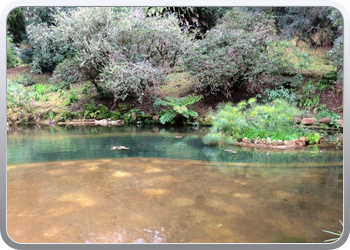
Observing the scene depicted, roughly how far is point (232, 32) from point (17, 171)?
8171 millimetres

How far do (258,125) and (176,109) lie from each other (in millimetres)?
3485

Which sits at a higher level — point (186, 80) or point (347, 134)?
point (186, 80)

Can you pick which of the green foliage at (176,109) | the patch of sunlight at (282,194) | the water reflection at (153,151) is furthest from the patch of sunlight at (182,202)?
the green foliage at (176,109)

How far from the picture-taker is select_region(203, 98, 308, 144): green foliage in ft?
19.0

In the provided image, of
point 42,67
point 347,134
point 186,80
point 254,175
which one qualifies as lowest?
point 254,175

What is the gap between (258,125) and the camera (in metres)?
5.98

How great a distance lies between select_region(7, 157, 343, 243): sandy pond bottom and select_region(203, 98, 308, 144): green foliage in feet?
7.02

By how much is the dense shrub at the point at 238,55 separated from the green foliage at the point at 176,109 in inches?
28.8

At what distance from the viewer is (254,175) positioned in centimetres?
331

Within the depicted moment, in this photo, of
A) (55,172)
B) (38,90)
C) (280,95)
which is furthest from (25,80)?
(280,95)

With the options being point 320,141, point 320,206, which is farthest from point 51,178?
point 320,141

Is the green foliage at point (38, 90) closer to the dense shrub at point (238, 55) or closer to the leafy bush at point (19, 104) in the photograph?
the leafy bush at point (19, 104)

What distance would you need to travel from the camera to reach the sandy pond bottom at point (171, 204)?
1.70 meters

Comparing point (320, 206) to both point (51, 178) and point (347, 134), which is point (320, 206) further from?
point (51, 178)
